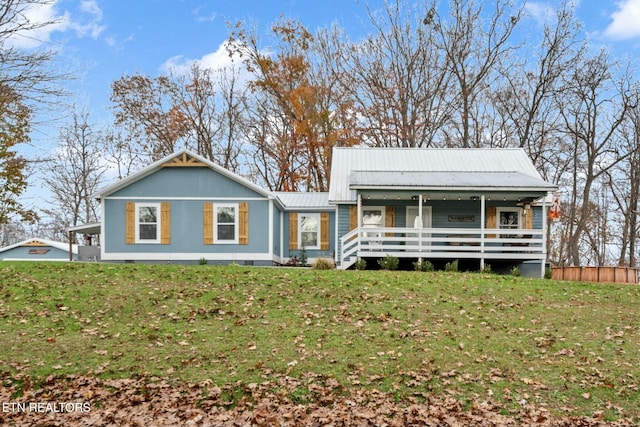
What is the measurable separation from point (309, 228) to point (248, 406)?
13824mm

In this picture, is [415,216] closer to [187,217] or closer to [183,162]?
[187,217]

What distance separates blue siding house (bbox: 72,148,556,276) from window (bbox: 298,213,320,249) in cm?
102

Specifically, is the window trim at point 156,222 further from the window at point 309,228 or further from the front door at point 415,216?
the front door at point 415,216

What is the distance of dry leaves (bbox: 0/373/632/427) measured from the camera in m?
6.07

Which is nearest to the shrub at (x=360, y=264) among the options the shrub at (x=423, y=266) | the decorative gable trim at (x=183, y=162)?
the shrub at (x=423, y=266)

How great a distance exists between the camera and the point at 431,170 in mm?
20000

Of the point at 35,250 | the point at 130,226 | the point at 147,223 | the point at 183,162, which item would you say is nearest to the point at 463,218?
the point at 183,162

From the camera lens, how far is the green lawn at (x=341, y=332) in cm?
718

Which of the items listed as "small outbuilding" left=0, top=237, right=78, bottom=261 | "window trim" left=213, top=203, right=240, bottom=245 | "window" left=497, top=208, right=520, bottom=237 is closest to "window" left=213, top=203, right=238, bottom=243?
"window trim" left=213, top=203, right=240, bottom=245

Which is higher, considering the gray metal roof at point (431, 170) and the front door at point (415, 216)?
the gray metal roof at point (431, 170)

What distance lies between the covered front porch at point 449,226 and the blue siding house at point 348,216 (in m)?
0.04

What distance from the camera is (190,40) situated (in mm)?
18719

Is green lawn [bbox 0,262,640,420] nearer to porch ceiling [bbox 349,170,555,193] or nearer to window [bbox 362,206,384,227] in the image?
porch ceiling [bbox 349,170,555,193]

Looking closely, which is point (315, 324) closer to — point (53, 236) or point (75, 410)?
point (75, 410)
